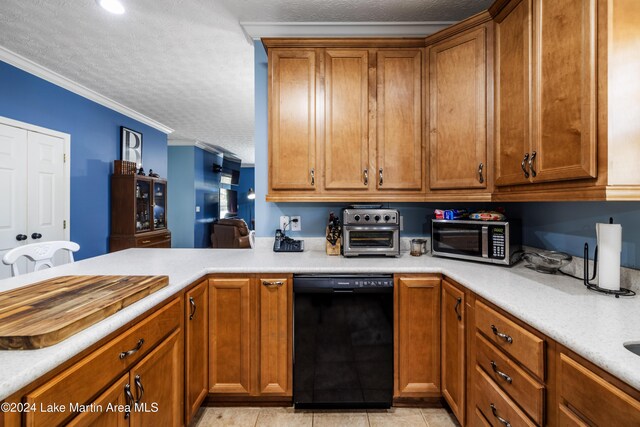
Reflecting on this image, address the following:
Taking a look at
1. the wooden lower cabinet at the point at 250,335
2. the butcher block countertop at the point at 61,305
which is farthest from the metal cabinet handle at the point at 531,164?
the butcher block countertop at the point at 61,305

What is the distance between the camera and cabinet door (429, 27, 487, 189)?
192cm

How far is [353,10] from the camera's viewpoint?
7.33ft

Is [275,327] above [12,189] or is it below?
below

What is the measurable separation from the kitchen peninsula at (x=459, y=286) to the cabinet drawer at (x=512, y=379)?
0.13ft

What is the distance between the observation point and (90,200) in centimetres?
417

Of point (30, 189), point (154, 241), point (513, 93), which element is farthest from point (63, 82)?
point (513, 93)

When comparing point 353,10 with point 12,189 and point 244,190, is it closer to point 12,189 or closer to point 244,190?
point 12,189

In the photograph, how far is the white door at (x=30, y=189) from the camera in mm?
3084

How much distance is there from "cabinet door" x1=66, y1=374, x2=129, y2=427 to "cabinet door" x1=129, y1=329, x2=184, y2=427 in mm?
52

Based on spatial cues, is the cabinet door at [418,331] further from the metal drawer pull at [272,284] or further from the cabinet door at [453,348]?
the metal drawer pull at [272,284]

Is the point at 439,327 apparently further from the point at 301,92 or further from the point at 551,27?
the point at 301,92

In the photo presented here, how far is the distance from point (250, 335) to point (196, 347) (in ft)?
0.99

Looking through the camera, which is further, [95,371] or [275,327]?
[275,327]

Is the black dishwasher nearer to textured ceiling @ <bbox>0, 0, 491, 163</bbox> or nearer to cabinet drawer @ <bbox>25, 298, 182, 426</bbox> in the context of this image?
cabinet drawer @ <bbox>25, 298, 182, 426</bbox>
